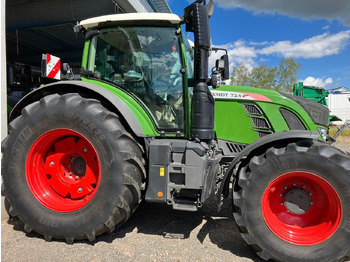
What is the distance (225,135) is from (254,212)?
43.2 inches

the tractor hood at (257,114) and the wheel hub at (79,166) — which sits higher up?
the tractor hood at (257,114)

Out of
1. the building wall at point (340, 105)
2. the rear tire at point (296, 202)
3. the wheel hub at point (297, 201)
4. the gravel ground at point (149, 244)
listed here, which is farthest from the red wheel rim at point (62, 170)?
the building wall at point (340, 105)

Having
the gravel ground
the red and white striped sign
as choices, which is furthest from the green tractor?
the red and white striped sign

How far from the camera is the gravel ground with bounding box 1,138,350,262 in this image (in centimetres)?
245

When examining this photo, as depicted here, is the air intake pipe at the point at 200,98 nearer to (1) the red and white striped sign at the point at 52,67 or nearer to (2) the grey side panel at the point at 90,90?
(2) the grey side panel at the point at 90,90

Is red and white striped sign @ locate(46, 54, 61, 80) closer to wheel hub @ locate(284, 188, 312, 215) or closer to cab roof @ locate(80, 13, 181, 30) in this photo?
cab roof @ locate(80, 13, 181, 30)

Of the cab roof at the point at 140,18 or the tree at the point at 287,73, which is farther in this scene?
the tree at the point at 287,73

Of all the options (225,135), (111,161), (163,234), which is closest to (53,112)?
(111,161)

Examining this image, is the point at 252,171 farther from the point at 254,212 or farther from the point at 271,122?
the point at 271,122

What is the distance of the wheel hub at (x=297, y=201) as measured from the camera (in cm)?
251

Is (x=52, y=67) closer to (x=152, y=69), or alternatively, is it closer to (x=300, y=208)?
(x=152, y=69)

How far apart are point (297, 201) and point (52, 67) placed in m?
3.52

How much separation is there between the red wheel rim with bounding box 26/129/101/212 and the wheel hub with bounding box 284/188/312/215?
1.97 metres

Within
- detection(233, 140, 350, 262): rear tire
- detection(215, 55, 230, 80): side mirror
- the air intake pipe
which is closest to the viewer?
detection(233, 140, 350, 262): rear tire
